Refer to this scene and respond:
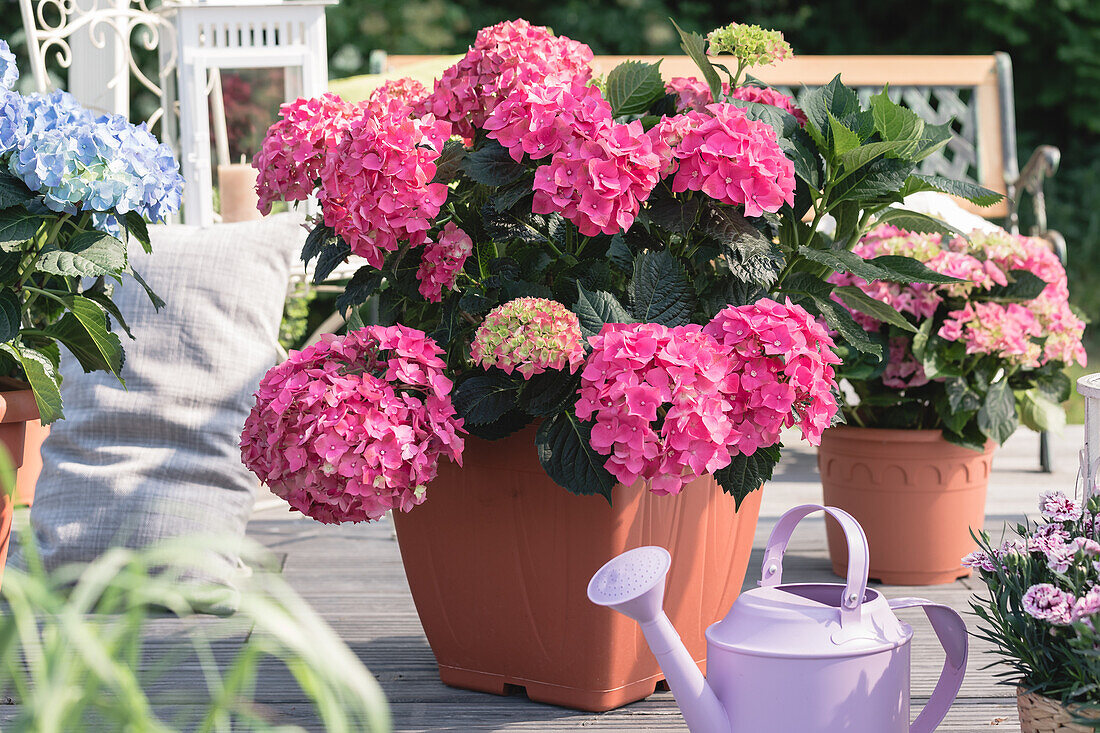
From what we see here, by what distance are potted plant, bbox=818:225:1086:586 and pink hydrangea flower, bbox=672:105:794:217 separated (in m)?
0.67

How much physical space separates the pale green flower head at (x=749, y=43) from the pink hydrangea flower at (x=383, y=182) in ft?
1.31

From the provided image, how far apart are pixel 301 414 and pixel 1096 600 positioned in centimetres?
83

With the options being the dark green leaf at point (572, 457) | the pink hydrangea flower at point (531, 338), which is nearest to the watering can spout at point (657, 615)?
the dark green leaf at point (572, 457)

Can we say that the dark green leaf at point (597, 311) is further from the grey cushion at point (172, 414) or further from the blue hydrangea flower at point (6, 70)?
the grey cushion at point (172, 414)

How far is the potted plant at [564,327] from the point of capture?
117 cm

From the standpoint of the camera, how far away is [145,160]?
52.4 inches

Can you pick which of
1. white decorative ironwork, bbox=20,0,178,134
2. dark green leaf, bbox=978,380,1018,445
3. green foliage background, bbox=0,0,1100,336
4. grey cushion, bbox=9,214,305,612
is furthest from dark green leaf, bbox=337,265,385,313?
green foliage background, bbox=0,0,1100,336

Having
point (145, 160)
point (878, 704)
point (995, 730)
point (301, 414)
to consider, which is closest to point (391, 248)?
point (301, 414)

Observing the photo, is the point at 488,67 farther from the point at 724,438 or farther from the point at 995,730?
the point at 995,730

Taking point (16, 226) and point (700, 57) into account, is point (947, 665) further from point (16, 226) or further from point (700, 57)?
point (16, 226)

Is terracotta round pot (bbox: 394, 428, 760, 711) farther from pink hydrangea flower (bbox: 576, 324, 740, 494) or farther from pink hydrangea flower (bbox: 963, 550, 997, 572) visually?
pink hydrangea flower (bbox: 963, 550, 997, 572)

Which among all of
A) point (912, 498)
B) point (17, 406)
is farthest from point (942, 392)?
point (17, 406)

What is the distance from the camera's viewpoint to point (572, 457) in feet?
4.09

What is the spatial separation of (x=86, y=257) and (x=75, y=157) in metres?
0.12
